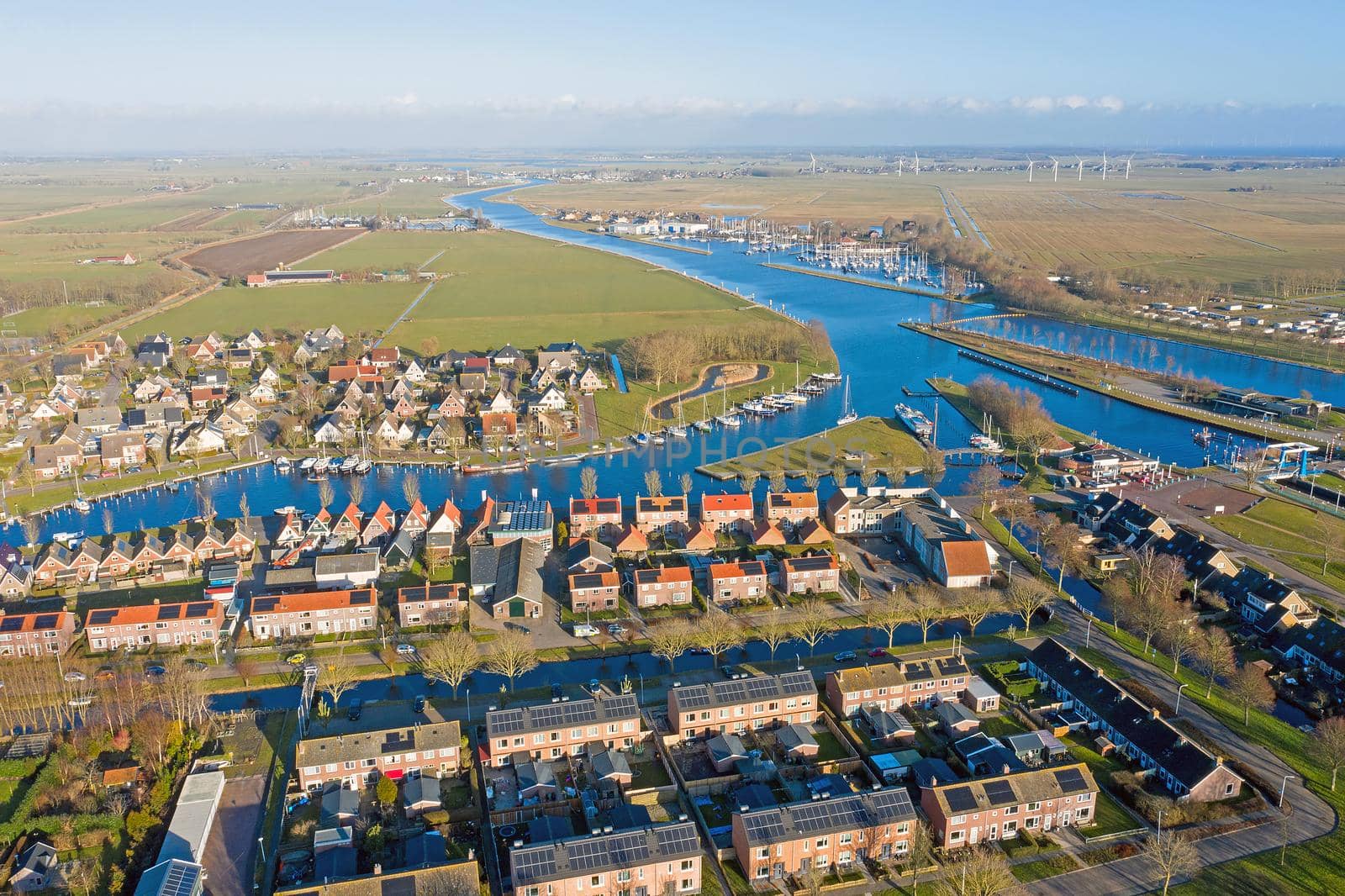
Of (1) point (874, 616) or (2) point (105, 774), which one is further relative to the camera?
(1) point (874, 616)

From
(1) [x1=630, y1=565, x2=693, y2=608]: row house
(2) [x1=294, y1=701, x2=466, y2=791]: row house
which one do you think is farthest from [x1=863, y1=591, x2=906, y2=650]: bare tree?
(2) [x1=294, y1=701, x2=466, y2=791]: row house

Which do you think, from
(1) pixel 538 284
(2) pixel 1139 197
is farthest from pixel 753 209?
(1) pixel 538 284

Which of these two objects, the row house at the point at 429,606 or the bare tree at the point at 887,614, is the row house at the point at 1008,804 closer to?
the bare tree at the point at 887,614

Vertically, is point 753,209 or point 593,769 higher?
point 753,209

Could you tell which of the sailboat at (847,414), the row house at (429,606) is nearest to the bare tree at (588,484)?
the row house at (429,606)

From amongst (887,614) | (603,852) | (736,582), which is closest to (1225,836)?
(887,614)

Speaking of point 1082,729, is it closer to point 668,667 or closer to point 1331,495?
point 668,667

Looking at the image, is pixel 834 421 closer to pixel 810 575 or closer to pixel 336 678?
pixel 810 575
